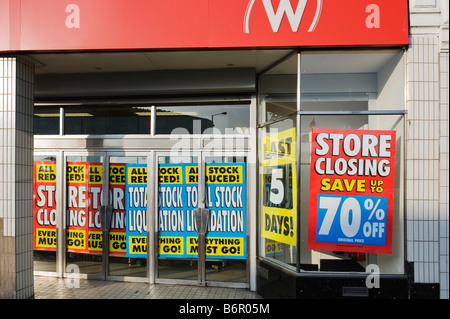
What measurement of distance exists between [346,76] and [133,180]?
387cm

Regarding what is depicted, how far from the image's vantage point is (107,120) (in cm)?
550

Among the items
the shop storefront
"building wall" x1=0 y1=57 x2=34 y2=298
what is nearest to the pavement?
the shop storefront

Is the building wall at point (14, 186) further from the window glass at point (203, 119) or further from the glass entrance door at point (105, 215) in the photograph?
the window glass at point (203, 119)

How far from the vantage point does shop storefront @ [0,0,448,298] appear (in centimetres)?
405

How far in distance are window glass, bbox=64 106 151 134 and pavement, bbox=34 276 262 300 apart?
103 inches

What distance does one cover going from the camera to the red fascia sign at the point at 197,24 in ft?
13.1

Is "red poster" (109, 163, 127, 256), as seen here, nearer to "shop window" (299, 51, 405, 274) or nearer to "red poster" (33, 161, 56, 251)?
"red poster" (33, 161, 56, 251)

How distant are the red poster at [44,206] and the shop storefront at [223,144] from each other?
0.03 meters

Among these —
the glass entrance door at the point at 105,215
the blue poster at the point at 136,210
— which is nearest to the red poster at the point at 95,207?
the glass entrance door at the point at 105,215

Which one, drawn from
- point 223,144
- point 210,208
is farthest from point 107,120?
point 210,208

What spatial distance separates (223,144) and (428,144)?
9.65 ft

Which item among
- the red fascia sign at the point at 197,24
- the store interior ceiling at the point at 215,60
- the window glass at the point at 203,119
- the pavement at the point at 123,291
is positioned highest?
the red fascia sign at the point at 197,24

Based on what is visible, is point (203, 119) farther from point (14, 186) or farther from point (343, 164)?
point (14, 186)
